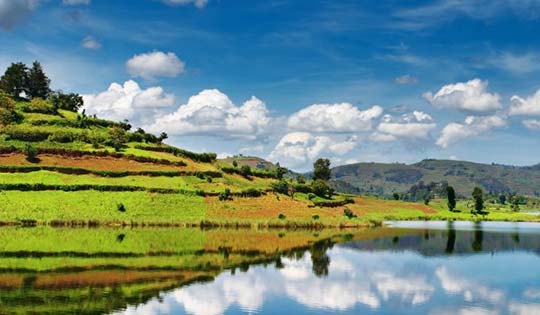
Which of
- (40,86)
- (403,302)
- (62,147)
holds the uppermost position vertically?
(40,86)

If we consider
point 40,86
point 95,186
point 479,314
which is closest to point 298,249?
point 479,314

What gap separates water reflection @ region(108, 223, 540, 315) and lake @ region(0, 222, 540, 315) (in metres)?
0.09

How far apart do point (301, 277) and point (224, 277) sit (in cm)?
725

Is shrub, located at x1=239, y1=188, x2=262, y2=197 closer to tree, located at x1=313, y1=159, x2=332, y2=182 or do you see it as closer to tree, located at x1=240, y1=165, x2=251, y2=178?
tree, located at x1=240, y1=165, x2=251, y2=178

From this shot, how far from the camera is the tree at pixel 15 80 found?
578 feet

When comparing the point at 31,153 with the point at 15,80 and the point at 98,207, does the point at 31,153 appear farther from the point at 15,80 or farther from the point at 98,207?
the point at 15,80

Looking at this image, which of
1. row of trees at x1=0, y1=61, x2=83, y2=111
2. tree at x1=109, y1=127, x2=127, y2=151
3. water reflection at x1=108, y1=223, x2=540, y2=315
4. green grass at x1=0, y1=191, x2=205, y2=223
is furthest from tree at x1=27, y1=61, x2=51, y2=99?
water reflection at x1=108, y1=223, x2=540, y2=315

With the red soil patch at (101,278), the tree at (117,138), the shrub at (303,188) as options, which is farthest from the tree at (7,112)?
the red soil patch at (101,278)

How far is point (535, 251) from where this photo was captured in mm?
80312

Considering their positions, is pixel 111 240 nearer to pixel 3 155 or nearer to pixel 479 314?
pixel 479 314

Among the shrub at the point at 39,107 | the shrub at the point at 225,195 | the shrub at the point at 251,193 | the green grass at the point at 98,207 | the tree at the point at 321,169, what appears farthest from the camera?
the tree at the point at 321,169

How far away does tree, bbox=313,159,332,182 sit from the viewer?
17288 centimetres

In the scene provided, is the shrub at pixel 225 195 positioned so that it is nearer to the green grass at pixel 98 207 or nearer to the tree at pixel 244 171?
the green grass at pixel 98 207

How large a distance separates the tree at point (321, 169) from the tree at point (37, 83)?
91303 millimetres
